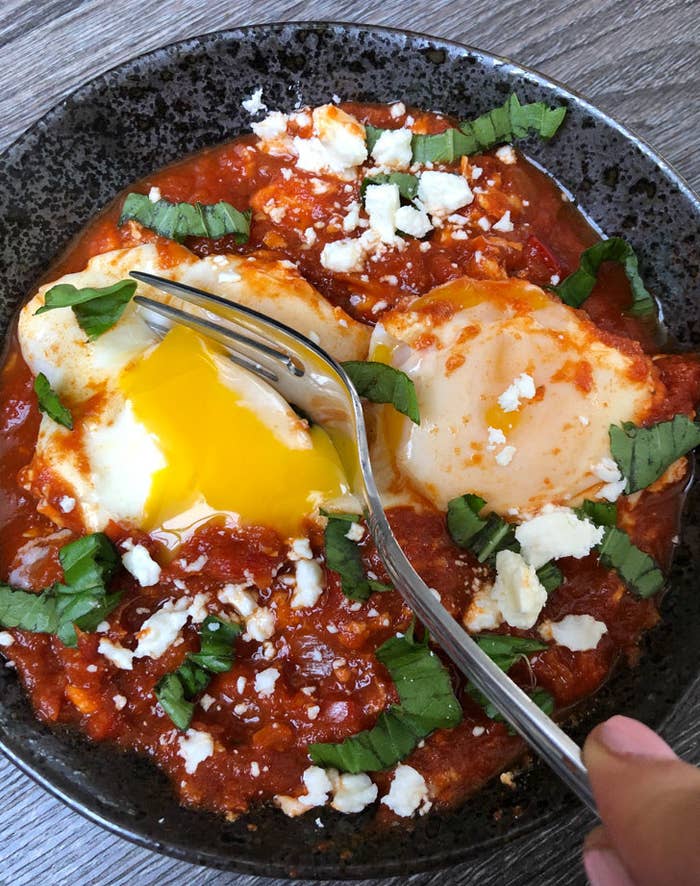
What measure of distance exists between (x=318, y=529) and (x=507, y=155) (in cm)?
132

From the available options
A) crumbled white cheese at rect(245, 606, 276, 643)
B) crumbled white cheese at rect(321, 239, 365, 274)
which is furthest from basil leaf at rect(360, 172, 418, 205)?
crumbled white cheese at rect(245, 606, 276, 643)

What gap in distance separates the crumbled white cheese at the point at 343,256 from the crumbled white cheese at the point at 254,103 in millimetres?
555

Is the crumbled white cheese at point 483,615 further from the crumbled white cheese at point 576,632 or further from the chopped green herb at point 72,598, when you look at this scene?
the chopped green herb at point 72,598

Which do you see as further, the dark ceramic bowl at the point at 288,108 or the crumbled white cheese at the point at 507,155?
the crumbled white cheese at the point at 507,155

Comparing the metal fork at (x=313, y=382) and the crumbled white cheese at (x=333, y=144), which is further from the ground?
the crumbled white cheese at (x=333, y=144)

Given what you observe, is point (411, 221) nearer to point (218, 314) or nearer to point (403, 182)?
point (403, 182)

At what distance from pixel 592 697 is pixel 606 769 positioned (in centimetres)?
94

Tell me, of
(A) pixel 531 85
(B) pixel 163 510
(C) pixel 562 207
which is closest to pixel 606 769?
(B) pixel 163 510

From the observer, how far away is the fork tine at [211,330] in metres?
2.04

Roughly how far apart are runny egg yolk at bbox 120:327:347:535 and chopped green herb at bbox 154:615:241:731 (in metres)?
0.30

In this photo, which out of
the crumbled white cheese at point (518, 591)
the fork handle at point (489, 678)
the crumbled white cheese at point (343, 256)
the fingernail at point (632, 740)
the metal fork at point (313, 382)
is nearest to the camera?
the fingernail at point (632, 740)

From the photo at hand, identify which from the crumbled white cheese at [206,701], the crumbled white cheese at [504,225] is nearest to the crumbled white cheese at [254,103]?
the crumbled white cheese at [504,225]

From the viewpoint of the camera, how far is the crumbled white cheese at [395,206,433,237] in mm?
2252

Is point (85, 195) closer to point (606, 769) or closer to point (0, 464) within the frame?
point (0, 464)
